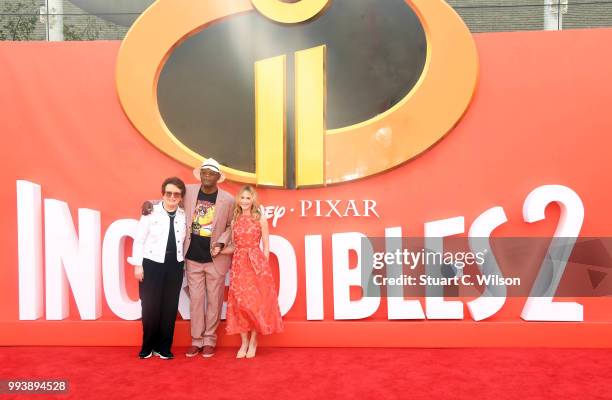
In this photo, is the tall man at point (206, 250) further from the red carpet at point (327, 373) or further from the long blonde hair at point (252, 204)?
the red carpet at point (327, 373)

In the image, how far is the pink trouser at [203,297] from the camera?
3.58m

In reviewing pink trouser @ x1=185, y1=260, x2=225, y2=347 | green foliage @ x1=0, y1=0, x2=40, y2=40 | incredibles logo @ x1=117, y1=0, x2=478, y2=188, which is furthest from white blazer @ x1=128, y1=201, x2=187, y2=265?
green foliage @ x1=0, y1=0, x2=40, y2=40

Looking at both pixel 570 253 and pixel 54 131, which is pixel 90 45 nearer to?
pixel 54 131

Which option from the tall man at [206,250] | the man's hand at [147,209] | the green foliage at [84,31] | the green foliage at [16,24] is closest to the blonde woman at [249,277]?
the tall man at [206,250]

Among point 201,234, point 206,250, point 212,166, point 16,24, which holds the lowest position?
point 206,250

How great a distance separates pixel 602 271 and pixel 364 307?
189 cm

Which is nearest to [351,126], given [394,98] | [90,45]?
[394,98]

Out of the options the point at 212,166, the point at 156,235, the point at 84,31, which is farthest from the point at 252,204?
the point at 84,31

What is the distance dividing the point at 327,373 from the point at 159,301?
4.37 feet

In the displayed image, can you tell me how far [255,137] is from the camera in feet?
Answer: 12.5

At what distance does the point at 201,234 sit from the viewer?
3578mm

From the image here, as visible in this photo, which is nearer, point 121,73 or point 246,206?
point 246,206

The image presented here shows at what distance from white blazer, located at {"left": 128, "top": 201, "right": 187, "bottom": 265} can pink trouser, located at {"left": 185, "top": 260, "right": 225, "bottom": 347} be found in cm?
16

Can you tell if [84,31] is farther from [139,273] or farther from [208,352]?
[208,352]
